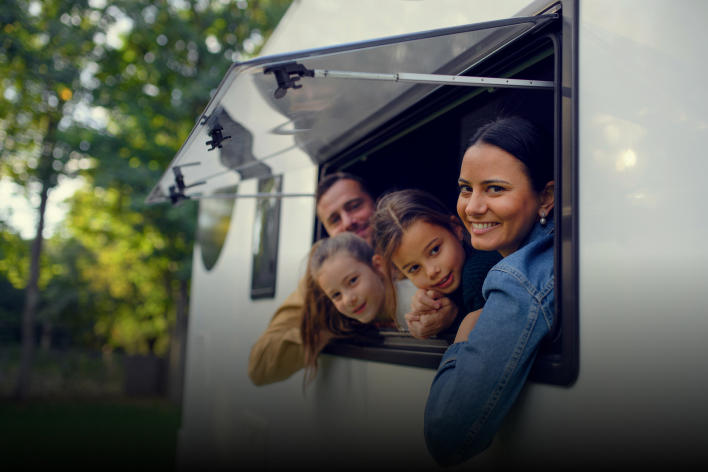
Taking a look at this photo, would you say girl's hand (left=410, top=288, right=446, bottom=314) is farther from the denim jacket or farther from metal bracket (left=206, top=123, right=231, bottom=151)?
metal bracket (left=206, top=123, right=231, bottom=151)

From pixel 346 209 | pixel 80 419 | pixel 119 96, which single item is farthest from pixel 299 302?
pixel 119 96

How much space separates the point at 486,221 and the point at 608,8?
69cm

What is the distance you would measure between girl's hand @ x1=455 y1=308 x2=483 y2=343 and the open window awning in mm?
718

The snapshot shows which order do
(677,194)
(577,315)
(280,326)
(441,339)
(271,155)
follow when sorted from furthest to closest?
(280,326) → (271,155) → (441,339) → (577,315) → (677,194)

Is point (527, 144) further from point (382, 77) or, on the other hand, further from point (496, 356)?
point (496, 356)

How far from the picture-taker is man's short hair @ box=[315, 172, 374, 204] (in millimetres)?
3024

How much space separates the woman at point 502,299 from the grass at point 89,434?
20.5 feet

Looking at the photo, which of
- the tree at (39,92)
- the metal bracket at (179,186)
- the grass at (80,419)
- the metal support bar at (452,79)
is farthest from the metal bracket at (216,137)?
the tree at (39,92)

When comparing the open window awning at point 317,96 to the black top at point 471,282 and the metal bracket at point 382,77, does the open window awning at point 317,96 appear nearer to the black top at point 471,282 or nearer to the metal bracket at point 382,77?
the metal bracket at point 382,77

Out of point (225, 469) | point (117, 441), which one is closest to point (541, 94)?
point (225, 469)

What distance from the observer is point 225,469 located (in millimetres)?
4320

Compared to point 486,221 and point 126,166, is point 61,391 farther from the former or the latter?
point 486,221

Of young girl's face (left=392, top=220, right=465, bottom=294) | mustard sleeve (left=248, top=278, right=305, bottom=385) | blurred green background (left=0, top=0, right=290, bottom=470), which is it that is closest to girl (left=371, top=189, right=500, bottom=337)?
young girl's face (left=392, top=220, right=465, bottom=294)

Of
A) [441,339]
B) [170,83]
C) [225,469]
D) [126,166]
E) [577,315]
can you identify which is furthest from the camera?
[170,83]
